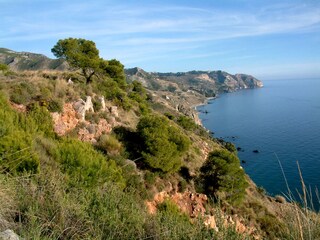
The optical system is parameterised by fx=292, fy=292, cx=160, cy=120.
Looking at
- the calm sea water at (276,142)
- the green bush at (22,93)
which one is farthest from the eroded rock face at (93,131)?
the calm sea water at (276,142)

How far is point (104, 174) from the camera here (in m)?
11.1

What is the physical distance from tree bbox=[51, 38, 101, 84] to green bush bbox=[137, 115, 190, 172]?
7841 millimetres

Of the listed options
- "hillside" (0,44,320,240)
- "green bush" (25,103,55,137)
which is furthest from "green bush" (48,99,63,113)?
"green bush" (25,103,55,137)

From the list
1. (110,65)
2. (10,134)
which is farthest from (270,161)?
(10,134)

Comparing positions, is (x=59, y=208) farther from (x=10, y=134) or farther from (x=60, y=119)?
(x=60, y=119)

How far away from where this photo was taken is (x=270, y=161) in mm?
54375

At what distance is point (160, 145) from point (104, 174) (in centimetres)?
680

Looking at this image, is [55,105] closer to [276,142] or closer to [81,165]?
[81,165]

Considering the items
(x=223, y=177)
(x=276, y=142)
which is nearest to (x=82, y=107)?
(x=223, y=177)

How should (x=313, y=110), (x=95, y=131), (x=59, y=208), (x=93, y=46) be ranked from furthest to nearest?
(x=313, y=110) < (x=93, y=46) < (x=95, y=131) < (x=59, y=208)

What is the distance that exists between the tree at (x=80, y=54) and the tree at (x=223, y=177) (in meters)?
11.7

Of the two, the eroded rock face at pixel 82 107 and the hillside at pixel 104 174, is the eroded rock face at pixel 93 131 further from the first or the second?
the eroded rock face at pixel 82 107

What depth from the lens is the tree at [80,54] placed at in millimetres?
23678

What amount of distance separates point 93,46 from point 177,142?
12.6m
